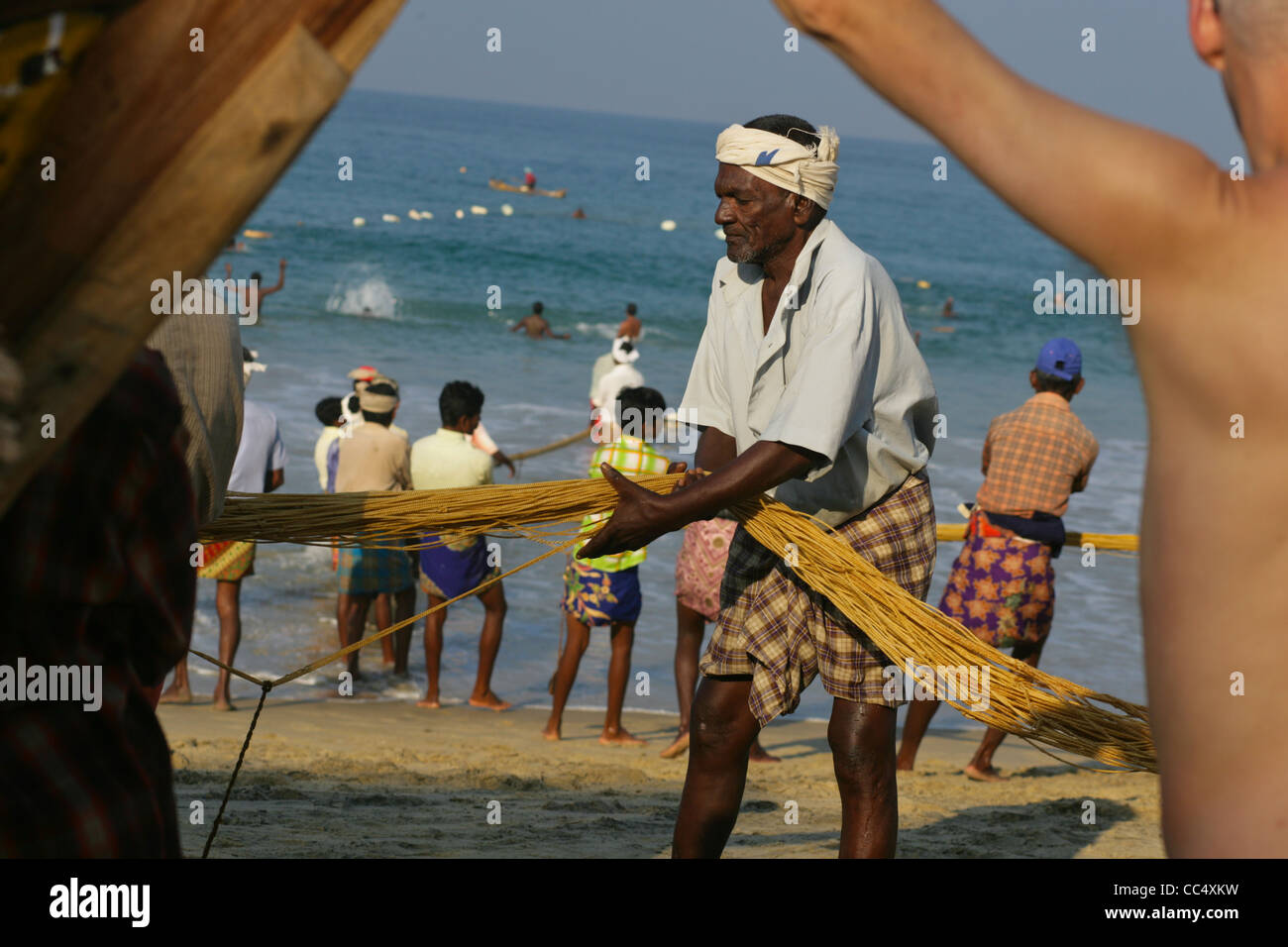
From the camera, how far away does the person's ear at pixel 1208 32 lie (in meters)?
1.38

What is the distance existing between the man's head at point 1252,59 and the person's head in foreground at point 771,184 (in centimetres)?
230

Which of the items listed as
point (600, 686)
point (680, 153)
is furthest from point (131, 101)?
point (680, 153)

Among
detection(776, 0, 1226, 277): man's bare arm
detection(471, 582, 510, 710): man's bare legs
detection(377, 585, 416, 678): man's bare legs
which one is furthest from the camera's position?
detection(377, 585, 416, 678): man's bare legs

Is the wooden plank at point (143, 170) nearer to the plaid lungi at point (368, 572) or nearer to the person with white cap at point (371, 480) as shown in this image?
the person with white cap at point (371, 480)

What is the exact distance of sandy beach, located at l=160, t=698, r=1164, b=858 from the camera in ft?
15.9

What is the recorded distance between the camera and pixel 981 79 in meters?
1.34

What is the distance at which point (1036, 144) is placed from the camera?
131cm

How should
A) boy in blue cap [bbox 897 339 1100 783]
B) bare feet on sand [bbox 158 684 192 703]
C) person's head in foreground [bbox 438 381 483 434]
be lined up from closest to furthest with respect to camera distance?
1. boy in blue cap [bbox 897 339 1100 783]
2. bare feet on sand [bbox 158 684 192 703]
3. person's head in foreground [bbox 438 381 483 434]

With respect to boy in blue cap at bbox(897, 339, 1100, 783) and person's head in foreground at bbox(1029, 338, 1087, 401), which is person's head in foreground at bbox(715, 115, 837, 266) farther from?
person's head in foreground at bbox(1029, 338, 1087, 401)

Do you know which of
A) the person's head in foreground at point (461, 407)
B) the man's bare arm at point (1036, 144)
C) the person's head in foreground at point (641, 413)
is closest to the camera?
the man's bare arm at point (1036, 144)

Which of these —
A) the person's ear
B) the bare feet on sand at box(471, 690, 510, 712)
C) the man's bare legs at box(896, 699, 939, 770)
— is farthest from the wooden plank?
the bare feet on sand at box(471, 690, 510, 712)

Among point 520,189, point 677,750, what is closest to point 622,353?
point 677,750

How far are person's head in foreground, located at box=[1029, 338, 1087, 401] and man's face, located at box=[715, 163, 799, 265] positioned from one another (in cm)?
345

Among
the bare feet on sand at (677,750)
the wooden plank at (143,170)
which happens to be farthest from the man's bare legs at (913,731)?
the wooden plank at (143,170)
